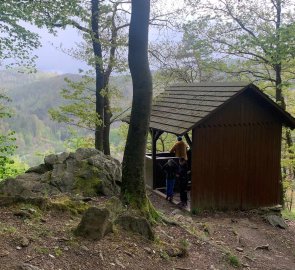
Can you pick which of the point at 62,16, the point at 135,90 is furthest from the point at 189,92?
the point at 135,90

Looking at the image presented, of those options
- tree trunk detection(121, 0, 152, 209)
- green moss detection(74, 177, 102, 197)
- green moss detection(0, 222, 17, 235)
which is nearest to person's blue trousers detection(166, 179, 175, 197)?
green moss detection(74, 177, 102, 197)

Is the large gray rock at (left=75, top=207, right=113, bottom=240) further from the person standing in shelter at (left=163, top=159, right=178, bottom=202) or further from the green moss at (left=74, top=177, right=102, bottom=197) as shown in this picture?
the person standing in shelter at (left=163, top=159, right=178, bottom=202)

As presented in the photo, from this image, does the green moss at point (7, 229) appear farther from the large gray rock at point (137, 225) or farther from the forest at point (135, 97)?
the large gray rock at point (137, 225)

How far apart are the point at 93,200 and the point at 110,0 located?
10.9m

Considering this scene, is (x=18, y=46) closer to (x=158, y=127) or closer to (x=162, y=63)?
(x=158, y=127)

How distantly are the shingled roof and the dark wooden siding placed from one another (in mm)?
402

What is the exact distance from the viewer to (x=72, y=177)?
10688 mm

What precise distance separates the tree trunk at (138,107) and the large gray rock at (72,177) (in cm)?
281

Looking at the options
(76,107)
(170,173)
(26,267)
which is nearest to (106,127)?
(76,107)

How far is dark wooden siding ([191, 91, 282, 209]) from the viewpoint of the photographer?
12734 millimetres

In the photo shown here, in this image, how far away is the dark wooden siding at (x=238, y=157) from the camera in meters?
12.7

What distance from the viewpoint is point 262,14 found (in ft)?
59.2

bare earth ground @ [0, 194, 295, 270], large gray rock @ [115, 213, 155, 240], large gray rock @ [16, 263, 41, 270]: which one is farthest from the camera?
large gray rock @ [115, 213, 155, 240]

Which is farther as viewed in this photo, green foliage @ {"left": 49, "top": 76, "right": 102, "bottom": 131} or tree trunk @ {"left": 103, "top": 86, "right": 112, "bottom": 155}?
tree trunk @ {"left": 103, "top": 86, "right": 112, "bottom": 155}
